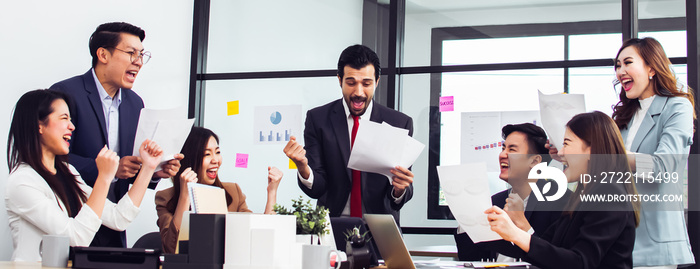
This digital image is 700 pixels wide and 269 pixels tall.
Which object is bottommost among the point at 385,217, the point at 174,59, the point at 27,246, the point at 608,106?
the point at 27,246

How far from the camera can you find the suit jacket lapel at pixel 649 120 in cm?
278

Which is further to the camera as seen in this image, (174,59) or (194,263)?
(174,59)

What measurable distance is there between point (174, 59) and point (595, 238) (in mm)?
3484

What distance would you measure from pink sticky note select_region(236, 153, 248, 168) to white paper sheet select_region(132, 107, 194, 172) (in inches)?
72.7

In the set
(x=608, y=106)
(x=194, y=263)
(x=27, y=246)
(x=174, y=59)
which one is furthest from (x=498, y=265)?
(x=174, y=59)

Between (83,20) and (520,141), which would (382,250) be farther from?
(83,20)

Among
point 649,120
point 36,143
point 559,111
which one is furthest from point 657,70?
point 36,143

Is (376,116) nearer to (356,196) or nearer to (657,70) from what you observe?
(356,196)

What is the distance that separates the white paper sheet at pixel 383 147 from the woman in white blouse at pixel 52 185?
0.86 meters

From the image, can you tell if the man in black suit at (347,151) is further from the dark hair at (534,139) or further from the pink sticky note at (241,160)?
the pink sticky note at (241,160)

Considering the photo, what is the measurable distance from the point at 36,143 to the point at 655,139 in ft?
8.18

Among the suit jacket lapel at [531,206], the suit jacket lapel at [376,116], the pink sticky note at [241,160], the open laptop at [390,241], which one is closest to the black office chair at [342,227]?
the open laptop at [390,241]

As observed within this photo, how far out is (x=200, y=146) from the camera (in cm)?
350

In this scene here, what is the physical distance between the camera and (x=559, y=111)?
109 inches
